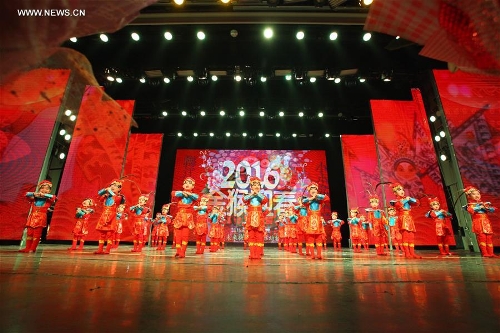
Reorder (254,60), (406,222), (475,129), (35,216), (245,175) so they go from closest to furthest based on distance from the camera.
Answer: (35,216), (406,222), (475,129), (254,60), (245,175)

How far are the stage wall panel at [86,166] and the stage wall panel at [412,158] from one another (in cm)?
866

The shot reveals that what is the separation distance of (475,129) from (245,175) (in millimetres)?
8774

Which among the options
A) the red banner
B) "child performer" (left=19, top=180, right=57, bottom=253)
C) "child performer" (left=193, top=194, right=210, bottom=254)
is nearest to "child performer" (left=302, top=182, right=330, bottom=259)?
"child performer" (left=193, top=194, right=210, bottom=254)

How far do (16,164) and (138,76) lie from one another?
14.0 feet

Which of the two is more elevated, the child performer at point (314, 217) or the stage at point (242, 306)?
the child performer at point (314, 217)

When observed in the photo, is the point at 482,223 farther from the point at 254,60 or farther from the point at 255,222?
the point at 254,60

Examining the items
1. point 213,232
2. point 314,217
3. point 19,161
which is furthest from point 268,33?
point 19,161

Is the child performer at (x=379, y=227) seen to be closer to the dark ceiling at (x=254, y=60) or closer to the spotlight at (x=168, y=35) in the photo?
the dark ceiling at (x=254, y=60)

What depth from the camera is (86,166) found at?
27.8ft

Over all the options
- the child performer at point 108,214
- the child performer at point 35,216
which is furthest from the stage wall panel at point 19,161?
the child performer at point 108,214

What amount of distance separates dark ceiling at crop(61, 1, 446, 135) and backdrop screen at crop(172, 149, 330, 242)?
2354 mm

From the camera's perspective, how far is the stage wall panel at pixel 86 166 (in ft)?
27.5

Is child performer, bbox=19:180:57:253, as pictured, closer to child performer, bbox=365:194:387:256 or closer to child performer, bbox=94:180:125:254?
child performer, bbox=94:180:125:254

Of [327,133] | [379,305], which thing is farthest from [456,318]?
[327,133]
